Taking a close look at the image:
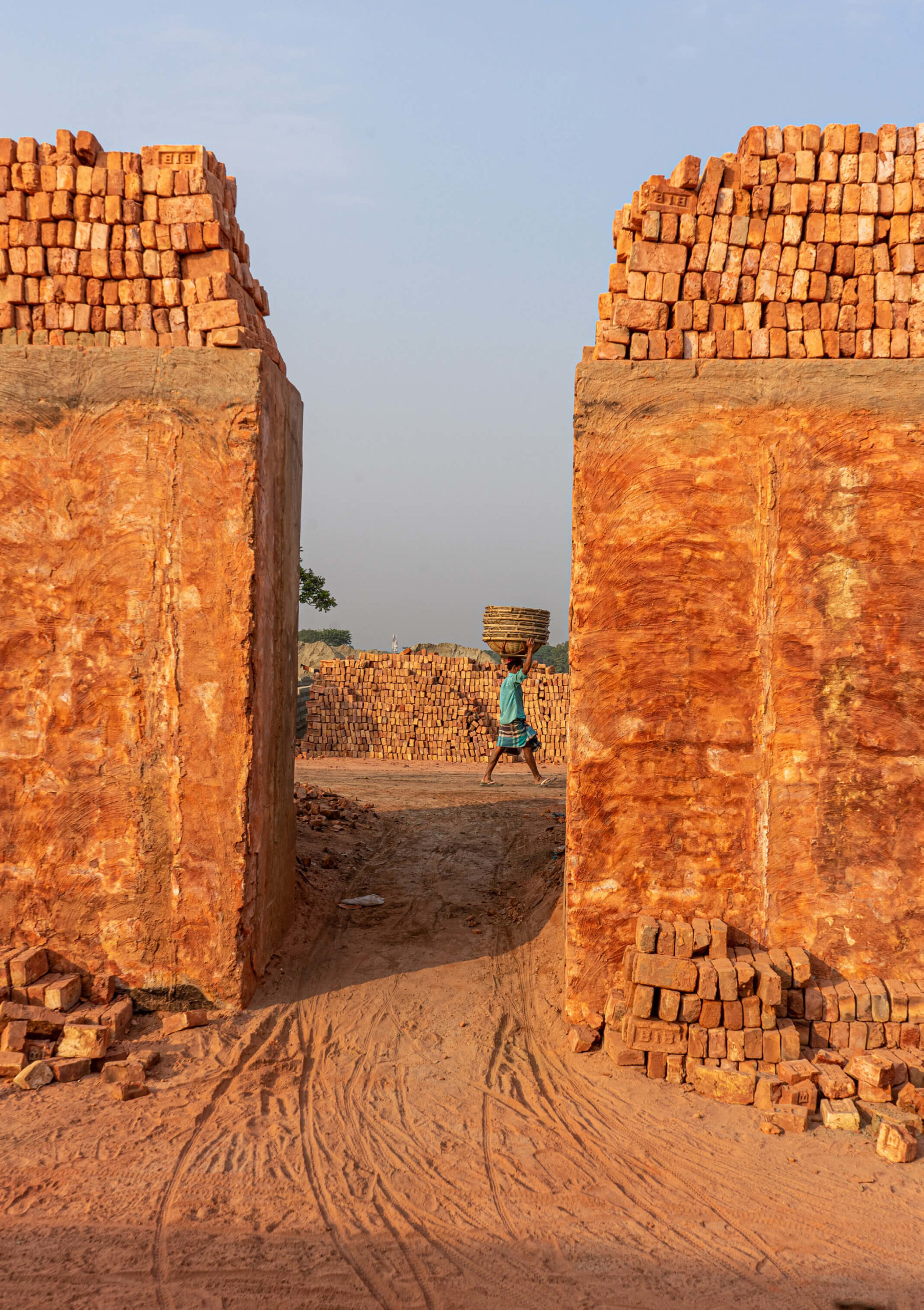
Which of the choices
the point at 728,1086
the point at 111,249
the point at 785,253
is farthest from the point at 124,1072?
the point at 785,253

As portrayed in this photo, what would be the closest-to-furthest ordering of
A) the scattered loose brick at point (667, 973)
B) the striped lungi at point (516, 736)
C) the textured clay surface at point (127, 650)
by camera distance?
the scattered loose brick at point (667, 973)
the textured clay surface at point (127, 650)
the striped lungi at point (516, 736)

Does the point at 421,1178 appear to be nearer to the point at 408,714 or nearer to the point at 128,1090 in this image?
the point at 128,1090

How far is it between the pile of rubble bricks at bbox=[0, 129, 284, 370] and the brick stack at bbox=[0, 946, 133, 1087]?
357cm

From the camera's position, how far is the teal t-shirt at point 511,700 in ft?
35.0

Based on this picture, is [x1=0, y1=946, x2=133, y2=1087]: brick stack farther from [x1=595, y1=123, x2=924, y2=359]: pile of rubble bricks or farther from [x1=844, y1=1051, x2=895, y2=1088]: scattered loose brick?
[x1=595, y1=123, x2=924, y2=359]: pile of rubble bricks

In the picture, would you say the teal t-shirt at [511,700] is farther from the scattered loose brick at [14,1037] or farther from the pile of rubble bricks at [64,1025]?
the scattered loose brick at [14,1037]

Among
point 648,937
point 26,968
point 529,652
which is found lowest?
point 26,968

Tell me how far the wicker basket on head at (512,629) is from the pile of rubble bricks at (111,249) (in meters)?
7.48

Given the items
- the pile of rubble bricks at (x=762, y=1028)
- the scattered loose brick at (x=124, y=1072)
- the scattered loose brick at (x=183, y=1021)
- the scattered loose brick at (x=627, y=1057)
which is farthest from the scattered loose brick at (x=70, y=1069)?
the scattered loose brick at (x=627, y=1057)

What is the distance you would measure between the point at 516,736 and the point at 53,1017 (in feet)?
21.4

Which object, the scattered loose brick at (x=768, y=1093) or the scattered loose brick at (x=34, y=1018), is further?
the scattered loose brick at (x=34, y=1018)

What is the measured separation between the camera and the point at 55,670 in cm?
511

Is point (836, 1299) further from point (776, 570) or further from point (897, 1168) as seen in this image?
point (776, 570)

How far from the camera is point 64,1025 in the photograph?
4.67m
